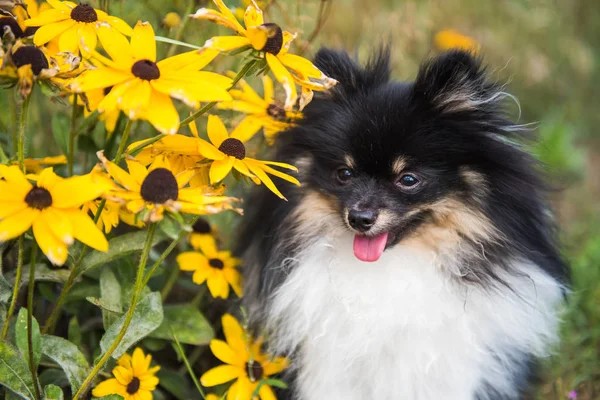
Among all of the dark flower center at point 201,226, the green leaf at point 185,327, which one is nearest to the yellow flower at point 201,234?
the dark flower center at point 201,226

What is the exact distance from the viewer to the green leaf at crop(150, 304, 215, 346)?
2.37m

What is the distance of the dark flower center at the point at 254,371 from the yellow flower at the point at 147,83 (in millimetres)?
1162

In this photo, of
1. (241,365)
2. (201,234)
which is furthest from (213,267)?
(241,365)

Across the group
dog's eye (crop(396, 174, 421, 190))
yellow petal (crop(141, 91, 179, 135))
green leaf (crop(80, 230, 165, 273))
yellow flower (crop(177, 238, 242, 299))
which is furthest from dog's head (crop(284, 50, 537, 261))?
yellow petal (crop(141, 91, 179, 135))

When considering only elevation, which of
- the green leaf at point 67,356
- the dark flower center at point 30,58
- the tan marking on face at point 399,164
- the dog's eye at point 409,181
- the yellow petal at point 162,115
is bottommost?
the green leaf at point 67,356

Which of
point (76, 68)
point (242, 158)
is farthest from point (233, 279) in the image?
point (76, 68)

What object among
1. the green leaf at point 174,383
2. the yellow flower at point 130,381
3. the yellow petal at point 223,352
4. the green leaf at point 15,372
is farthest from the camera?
the green leaf at point 174,383

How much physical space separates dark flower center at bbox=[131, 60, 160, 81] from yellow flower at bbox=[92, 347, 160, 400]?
96cm

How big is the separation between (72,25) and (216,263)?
1.09 metres

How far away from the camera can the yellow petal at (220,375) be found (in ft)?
7.60

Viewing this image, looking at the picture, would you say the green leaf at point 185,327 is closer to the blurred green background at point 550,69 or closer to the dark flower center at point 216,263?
the dark flower center at point 216,263

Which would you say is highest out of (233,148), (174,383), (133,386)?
(233,148)

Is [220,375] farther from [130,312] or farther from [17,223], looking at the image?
[17,223]

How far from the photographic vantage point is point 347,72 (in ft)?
7.88
